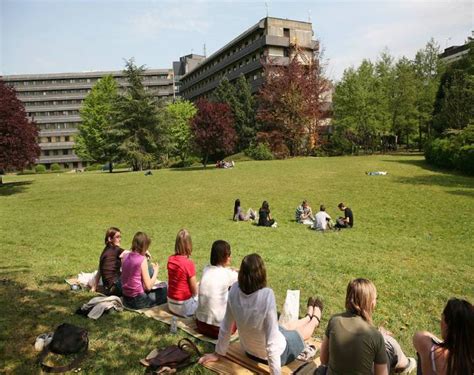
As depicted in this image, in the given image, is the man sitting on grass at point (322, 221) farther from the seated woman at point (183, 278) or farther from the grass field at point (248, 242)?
the seated woman at point (183, 278)

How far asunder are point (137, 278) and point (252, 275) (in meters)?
3.09

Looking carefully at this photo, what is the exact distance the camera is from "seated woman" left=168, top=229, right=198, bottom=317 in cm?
618

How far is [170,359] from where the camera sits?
4828 millimetres

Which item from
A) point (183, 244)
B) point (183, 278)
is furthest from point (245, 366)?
point (183, 244)

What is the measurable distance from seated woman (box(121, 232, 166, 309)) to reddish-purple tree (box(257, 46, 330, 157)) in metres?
42.3

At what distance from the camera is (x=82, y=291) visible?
770 centimetres

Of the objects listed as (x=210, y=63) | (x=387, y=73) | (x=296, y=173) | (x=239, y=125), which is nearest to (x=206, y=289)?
(x=296, y=173)

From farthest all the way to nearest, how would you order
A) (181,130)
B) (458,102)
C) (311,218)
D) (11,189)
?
(181,130), (458,102), (11,189), (311,218)

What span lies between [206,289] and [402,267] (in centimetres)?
639

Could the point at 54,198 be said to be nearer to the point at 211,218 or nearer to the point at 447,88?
the point at 211,218

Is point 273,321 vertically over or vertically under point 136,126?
under

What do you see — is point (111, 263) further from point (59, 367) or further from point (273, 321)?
point (273, 321)

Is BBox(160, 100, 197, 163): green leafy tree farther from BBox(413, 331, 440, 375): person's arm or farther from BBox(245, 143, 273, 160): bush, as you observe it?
BBox(413, 331, 440, 375): person's arm

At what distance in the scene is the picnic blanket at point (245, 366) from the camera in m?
4.50
